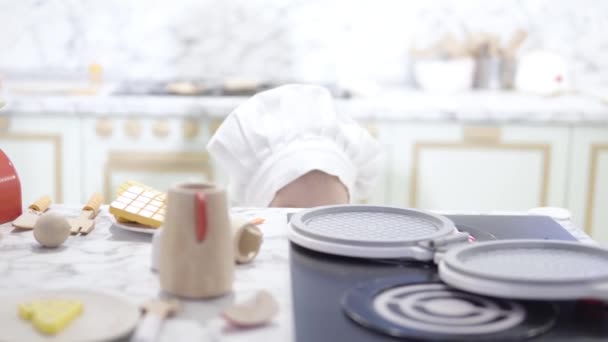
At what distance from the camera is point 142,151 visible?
9.16 feet

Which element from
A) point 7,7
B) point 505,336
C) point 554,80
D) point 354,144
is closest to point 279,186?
point 354,144

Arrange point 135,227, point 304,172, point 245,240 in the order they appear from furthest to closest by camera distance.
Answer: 1. point 304,172
2. point 135,227
3. point 245,240

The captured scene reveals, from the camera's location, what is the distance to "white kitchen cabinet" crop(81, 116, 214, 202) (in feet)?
9.08

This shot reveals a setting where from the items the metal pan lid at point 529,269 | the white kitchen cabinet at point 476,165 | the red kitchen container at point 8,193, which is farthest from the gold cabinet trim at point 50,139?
the metal pan lid at point 529,269

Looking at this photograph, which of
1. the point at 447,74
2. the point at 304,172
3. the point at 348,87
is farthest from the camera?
the point at 447,74

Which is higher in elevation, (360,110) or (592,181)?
(360,110)

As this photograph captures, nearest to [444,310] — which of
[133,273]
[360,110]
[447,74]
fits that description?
[133,273]

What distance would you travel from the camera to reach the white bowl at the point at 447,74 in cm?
319

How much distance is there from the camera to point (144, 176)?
281cm

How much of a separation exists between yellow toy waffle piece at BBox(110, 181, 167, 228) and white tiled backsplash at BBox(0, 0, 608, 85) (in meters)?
2.17

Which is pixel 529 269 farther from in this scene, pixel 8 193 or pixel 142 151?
pixel 142 151

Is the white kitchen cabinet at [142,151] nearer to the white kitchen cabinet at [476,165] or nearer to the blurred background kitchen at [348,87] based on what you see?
the blurred background kitchen at [348,87]

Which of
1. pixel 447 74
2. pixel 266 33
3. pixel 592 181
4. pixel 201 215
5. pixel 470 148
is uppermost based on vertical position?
pixel 266 33

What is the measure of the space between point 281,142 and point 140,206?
1.70 feet
